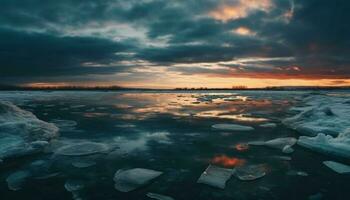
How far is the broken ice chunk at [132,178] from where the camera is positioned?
14.8 feet

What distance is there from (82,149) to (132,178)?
2.50 meters

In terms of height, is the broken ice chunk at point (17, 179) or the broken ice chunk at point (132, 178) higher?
the broken ice chunk at point (132, 178)

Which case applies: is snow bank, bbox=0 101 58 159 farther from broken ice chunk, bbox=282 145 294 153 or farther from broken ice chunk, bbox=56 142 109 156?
broken ice chunk, bbox=282 145 294 153

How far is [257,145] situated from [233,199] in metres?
3.72

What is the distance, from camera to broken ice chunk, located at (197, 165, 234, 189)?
15.1ft

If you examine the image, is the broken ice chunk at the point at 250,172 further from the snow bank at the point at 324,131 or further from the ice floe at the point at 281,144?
the snow bank at the point at 324,131

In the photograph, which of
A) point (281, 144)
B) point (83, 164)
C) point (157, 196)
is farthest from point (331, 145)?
point (83, 164)

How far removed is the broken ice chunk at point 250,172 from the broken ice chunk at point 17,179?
3755 millimetres

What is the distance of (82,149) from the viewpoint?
22.2 ft

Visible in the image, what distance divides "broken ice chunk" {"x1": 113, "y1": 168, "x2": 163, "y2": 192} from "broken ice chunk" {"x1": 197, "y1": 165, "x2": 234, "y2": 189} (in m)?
0.86

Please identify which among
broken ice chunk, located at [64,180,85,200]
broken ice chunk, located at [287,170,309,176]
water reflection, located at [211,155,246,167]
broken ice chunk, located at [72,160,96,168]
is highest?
water reflection, located at [211,155,246,167]

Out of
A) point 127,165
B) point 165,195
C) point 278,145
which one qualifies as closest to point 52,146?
point 127,165

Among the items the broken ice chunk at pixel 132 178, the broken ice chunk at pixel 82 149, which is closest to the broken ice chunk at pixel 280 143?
the broken ice chunk at pixel 132 178

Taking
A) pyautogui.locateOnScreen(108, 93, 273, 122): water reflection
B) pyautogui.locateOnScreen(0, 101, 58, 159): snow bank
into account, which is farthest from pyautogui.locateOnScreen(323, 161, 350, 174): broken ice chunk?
pyautogui.locateOnScreen(108, 93, 273, 122): water reflection
